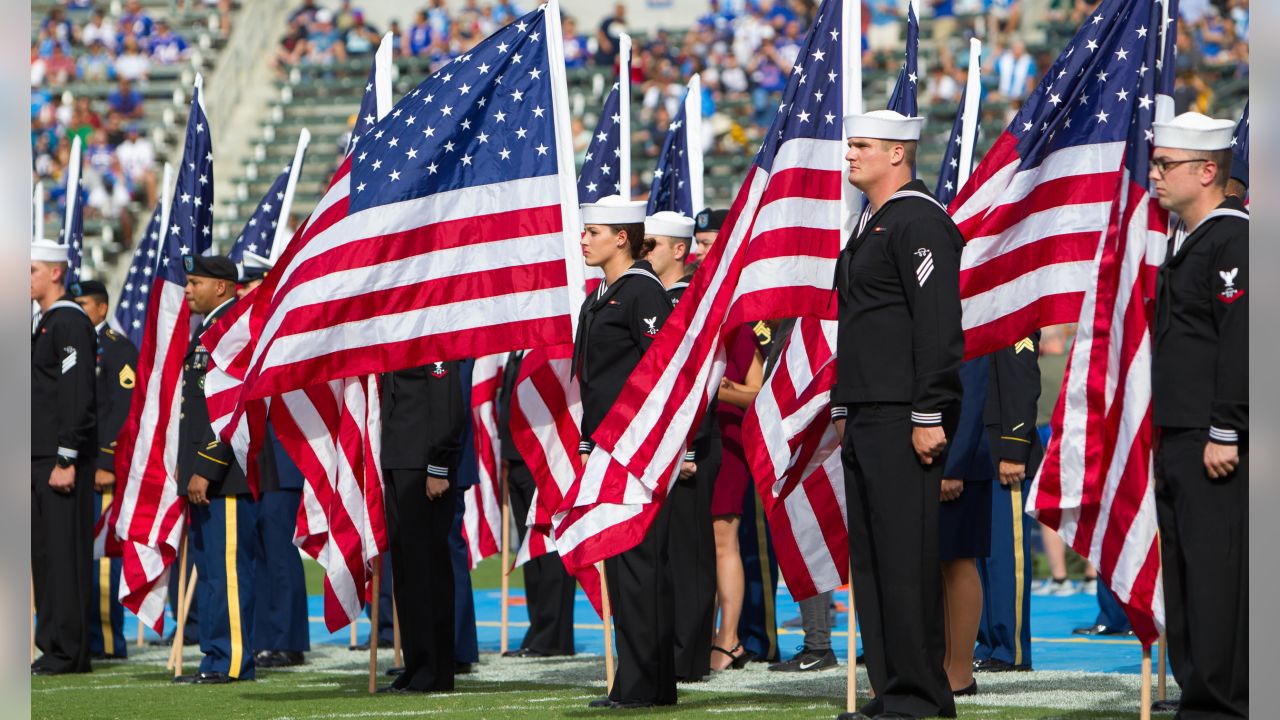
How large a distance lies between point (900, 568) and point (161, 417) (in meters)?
5.29

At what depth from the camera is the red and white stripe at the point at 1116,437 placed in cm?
612

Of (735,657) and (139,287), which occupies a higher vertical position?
(139,287)

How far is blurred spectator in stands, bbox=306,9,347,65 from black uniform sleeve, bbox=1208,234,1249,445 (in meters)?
25.7

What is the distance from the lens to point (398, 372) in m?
9.07

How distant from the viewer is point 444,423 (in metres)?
8.92

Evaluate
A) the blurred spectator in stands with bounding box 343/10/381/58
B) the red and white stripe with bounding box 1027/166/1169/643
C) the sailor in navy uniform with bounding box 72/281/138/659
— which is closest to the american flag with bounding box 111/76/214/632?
the sailor in navy uniform with bounding box 72/281/138/659

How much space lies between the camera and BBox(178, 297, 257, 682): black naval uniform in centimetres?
960

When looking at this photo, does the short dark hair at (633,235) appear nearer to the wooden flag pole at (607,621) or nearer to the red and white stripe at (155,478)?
the wooden flag pole at (607,621)

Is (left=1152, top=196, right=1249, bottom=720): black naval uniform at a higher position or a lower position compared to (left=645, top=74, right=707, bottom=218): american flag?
lower

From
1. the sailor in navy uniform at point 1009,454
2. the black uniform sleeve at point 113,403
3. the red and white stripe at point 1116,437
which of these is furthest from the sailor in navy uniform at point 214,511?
the red and white stripe at point 1116,437

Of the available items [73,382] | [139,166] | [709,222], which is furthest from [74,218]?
[139,166]

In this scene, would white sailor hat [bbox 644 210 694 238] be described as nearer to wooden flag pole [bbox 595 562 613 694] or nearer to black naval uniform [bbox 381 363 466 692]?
black naval uniform [bbox 381 363 466 692]

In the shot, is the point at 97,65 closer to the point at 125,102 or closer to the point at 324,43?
the point at 125,102

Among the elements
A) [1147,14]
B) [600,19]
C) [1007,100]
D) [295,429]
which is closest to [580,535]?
[295,429]
